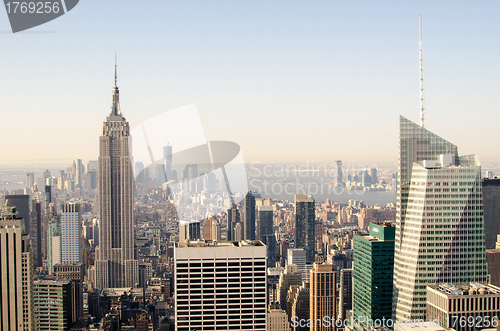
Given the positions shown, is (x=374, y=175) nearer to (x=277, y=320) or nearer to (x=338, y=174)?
(x=338, y=174)

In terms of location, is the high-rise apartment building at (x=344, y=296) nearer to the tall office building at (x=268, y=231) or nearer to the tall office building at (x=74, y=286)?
the tall office building at (x=268, y=231)

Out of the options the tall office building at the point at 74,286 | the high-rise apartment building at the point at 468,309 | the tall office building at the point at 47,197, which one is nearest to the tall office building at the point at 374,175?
the high-rise apartment building at the point at 468,309

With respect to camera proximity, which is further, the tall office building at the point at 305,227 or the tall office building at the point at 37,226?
the tall office building at the point at 305,227

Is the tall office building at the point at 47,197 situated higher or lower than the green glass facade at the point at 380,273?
higher

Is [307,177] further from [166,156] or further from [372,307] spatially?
[166,156]

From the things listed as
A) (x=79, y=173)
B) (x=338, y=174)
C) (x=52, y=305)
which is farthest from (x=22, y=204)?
(x=338, y=174)

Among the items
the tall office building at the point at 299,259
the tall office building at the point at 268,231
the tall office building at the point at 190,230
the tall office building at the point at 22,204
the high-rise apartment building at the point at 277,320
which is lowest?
the high-rise apartment building at the point at 277,320
